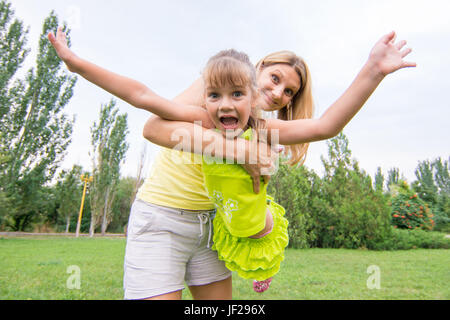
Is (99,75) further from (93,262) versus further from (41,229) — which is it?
(41,229)

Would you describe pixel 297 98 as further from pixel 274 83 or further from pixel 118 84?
pixel 118 84

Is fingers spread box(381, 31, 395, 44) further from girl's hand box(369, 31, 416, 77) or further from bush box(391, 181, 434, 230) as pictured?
bush box(391, 181, 434, 230)

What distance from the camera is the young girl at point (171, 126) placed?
105cm

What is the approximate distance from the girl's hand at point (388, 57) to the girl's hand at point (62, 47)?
3.47 feet

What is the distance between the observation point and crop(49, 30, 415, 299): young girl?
3.45 feet

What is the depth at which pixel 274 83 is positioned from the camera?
1791 millimetres

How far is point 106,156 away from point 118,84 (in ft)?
85.2

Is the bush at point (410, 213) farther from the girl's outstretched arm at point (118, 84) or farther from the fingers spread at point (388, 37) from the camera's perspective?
the girl's outstretched arm at point (118, 84)

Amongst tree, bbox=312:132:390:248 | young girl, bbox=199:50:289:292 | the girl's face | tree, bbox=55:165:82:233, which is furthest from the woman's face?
tree, bbox=55:165:82:233

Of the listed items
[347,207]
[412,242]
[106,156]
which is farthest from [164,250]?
[106,156]

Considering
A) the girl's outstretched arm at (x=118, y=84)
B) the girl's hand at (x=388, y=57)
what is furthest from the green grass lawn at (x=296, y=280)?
the girl's hand at (x=388, y=57)

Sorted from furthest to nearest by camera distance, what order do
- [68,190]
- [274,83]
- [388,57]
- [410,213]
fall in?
[68,190]
[410,213]
[274,83]
[388,57]

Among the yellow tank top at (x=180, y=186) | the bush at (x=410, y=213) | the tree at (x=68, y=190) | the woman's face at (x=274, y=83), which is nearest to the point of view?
the yellow tank top at (x=180, y=186)
